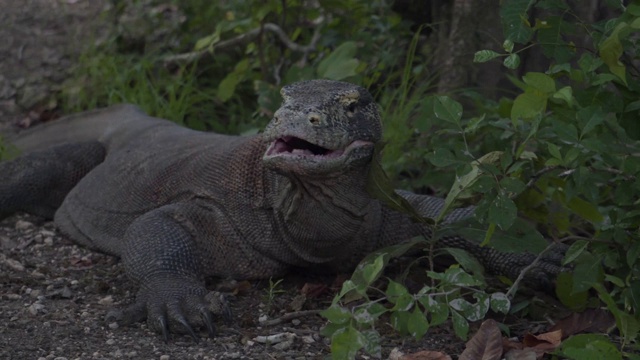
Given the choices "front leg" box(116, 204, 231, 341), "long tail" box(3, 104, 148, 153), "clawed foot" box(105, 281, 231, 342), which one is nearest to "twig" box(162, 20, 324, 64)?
"long tail" box(3, 104, 148, 153)

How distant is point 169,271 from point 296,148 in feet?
2.79

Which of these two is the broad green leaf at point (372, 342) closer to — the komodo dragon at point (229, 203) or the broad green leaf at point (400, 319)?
the broad green leaf at point (400, 319)

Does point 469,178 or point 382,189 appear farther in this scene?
point 382,189

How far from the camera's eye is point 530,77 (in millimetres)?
3211

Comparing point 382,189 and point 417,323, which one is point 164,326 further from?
point 417,323

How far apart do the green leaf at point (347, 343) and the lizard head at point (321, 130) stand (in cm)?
76

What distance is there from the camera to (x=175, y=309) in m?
3.75

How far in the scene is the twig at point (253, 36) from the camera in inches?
255

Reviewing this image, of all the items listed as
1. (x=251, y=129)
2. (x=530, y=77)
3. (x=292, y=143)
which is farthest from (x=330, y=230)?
(x=251, y=129)

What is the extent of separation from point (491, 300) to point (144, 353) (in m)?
1.13

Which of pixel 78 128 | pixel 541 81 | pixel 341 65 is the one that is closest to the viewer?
pixel 541 81

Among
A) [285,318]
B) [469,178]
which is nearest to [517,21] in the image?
[469,178]

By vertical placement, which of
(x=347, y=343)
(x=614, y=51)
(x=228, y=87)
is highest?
(x=614, y=51)

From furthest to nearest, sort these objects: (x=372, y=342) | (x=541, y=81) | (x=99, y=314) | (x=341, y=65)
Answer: (x=341, y=65) < (x=99, y=314) < (x=541, y=81) < (x=372, y=342)
